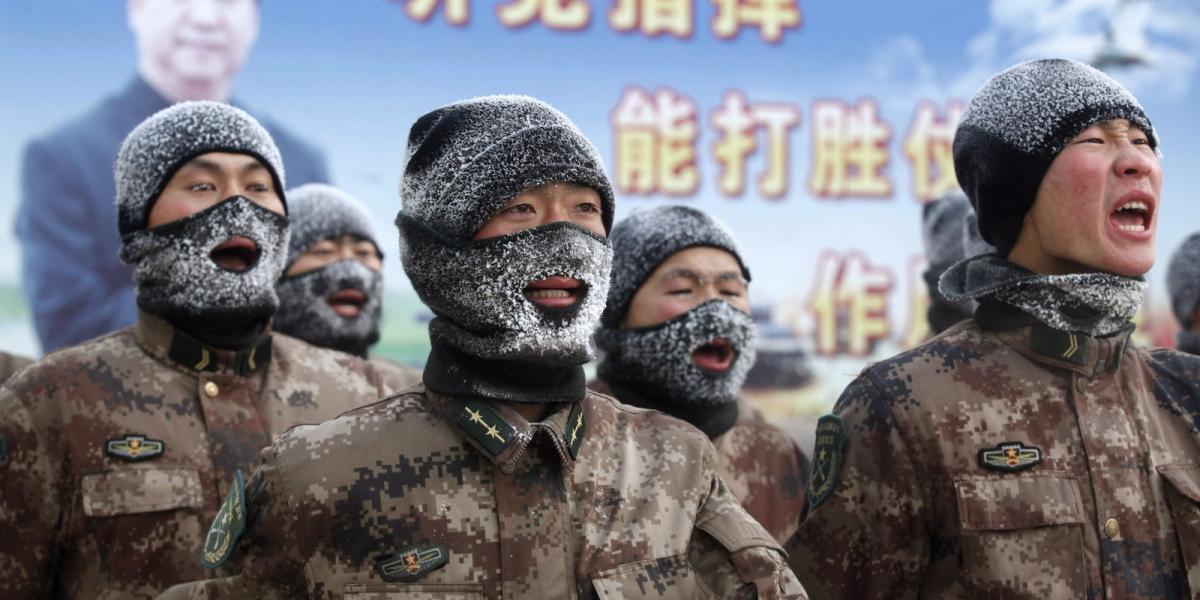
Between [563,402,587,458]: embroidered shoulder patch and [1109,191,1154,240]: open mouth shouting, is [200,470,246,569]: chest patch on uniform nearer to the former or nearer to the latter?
[563,402,587,458]: embroidered shoulder patch

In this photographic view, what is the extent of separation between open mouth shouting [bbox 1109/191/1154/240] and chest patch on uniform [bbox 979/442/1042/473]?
1.90 ft

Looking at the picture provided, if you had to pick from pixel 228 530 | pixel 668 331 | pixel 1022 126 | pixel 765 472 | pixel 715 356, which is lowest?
pixel 765 472

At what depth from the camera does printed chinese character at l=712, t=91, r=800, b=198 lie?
955 centimetres

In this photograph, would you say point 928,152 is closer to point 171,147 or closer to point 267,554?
point 171,147

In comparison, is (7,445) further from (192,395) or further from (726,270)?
(726,270)

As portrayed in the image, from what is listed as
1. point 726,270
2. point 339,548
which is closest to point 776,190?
point 726,270

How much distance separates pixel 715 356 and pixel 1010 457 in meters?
1.64

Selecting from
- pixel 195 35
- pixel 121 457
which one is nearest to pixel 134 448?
pixel 121 457

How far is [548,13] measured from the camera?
934cm

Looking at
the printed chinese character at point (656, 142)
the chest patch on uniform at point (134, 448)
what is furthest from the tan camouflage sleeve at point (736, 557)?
the printed chinese character at point (656, 142)

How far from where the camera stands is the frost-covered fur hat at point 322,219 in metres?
5.80

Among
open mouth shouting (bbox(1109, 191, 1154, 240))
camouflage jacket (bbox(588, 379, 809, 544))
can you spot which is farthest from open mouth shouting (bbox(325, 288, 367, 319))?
open mouth shouting (bbox(1109, 191, 1154, 240))

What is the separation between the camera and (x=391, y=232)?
8.70 meters

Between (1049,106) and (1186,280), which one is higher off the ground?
(1049,106)
